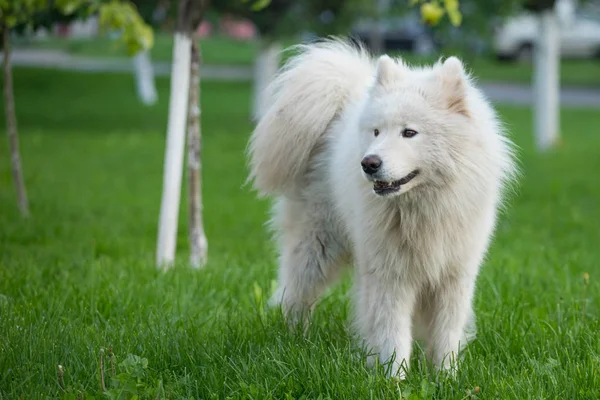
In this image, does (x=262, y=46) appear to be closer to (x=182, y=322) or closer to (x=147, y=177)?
(x=147, y=177)

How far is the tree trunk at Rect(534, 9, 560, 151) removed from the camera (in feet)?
48.6

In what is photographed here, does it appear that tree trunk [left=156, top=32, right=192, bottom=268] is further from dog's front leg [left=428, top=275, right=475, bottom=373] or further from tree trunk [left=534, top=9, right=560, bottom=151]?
tree trunk [left=534, top=9, right=560, bottom=151]

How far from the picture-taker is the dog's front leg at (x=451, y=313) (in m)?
4.41

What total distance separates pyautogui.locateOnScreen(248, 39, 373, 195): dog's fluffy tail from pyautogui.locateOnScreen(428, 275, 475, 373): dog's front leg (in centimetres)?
109

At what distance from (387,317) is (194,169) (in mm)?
2562

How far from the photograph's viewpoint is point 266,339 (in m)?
4.52

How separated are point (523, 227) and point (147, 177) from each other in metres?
5.46

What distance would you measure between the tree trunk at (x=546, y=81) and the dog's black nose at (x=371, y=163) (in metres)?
11.6

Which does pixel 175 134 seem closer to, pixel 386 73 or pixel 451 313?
pixel 386 73

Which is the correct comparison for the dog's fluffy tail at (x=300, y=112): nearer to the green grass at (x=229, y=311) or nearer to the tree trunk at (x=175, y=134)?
the green grass at (x=229, y=311)

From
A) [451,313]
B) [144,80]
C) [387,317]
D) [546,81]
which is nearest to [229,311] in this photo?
[387,317]

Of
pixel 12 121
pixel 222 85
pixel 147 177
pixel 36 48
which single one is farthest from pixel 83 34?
pixel 12 121

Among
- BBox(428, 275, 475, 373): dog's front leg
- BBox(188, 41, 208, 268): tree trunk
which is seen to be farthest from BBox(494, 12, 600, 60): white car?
BBox(428, 275, 475, 373): dog's front leg

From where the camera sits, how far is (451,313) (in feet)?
14.5
